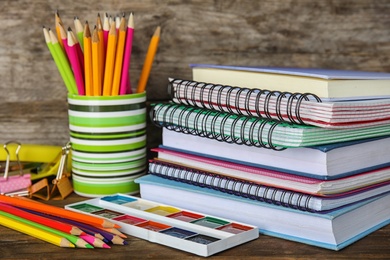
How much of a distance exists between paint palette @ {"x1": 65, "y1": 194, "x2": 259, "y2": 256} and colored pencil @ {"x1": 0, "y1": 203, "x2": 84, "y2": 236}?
64mm

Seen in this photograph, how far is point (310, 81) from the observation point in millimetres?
829

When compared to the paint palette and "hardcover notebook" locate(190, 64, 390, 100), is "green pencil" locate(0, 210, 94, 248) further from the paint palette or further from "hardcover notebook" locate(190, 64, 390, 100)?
"hardcover notebook" locate(190, 64, 390, 100)

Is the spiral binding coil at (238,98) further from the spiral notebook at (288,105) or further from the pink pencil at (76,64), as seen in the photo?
the pink pencil at (76,64)

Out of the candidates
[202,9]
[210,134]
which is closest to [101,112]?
[210,134]

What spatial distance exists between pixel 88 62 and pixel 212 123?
206mm

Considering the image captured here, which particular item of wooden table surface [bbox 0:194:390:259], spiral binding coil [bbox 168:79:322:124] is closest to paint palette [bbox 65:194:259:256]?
wooden table surface [bbox 0:194:390:259]

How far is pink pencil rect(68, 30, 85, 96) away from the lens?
37.4 inches

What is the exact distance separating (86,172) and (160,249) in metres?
0.27

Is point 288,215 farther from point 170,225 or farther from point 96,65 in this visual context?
point 96,65

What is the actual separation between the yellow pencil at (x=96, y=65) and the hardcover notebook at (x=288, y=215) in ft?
0.48

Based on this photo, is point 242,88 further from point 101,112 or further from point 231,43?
point 231,43

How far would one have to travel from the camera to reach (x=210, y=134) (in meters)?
0.88

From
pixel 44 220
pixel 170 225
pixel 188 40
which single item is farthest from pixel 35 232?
pixel 188 40

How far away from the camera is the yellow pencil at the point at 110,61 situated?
95 centimetres
